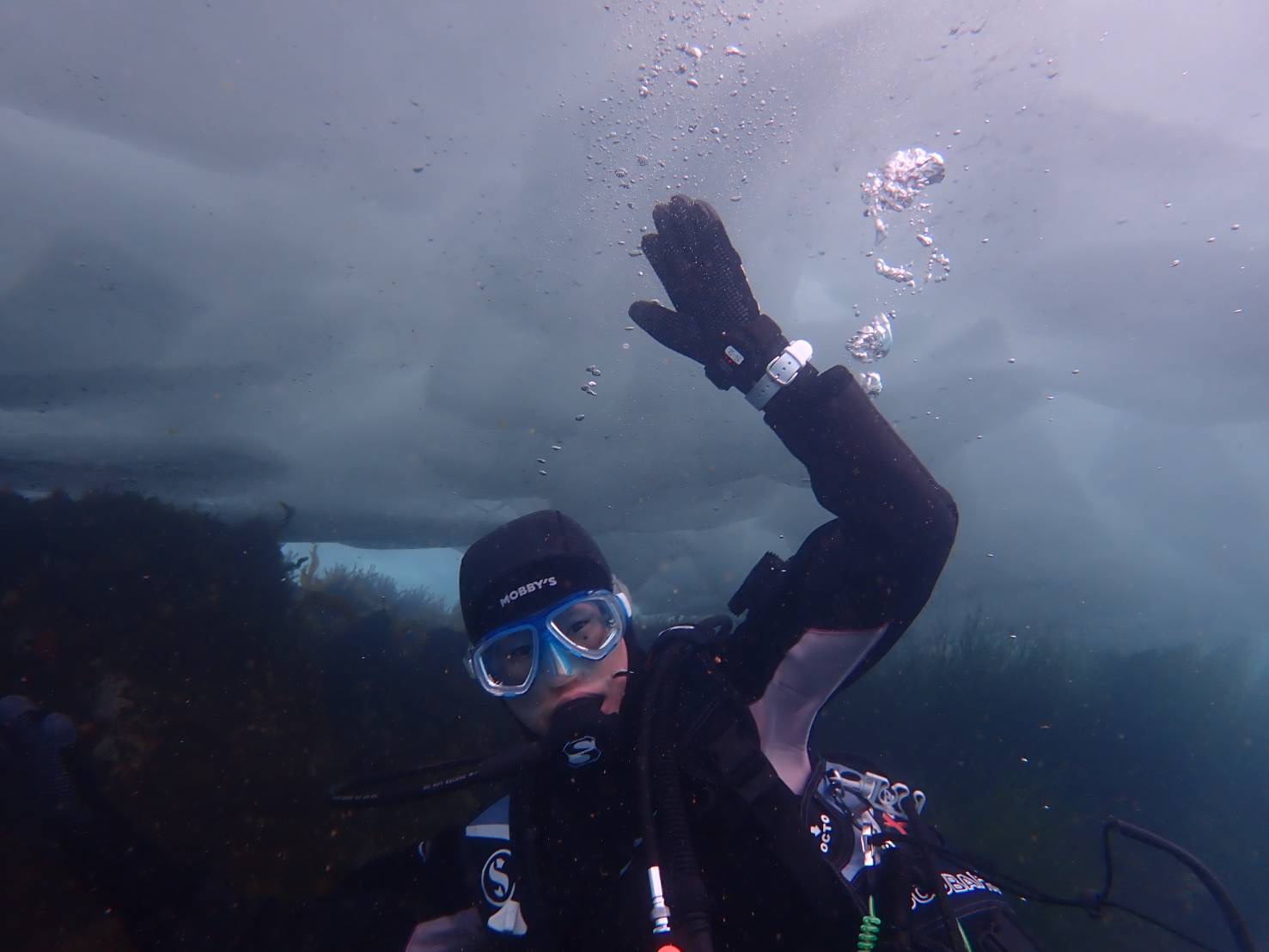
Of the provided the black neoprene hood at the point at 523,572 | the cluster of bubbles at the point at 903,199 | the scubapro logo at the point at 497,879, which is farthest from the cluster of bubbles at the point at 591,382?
the scubapro logo at the point at 497,879

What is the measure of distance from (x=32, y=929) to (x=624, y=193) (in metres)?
9.00

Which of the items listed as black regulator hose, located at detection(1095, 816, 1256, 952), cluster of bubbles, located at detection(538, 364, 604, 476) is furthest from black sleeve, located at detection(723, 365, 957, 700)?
cluster of bubbles, located at detection(538, 364, 604, 476)

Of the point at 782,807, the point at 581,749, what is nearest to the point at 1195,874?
the point at 782,807

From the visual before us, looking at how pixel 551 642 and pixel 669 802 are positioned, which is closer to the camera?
pixel 669 802

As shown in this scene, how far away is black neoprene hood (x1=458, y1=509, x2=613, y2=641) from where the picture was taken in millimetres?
2859

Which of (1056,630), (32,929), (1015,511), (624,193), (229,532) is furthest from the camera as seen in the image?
(1056,630)

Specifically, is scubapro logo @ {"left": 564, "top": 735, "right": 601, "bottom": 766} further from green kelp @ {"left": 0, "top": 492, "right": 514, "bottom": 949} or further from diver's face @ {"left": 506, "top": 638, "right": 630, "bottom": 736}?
green kelp @ {"left": 0, "top": 492, "right": 514, "bottom": 949}

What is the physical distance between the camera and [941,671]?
44.4 feet

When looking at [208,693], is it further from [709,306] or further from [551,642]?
[709,306]

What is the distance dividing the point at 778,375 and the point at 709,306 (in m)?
0.44

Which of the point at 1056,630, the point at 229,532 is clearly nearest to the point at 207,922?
the point at 229,532

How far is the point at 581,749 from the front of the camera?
2.41 meters

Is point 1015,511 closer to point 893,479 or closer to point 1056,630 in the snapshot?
point 1056,630

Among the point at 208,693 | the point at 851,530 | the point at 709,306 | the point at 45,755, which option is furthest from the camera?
the point at 208,693
